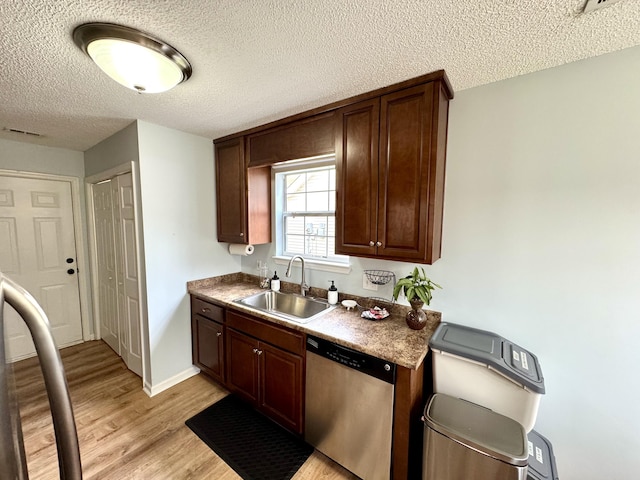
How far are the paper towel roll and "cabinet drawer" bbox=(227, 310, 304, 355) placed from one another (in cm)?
66

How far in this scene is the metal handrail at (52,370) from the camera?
419 millimetres

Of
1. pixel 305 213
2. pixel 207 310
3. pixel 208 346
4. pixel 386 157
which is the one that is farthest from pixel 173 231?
pixel 386 157

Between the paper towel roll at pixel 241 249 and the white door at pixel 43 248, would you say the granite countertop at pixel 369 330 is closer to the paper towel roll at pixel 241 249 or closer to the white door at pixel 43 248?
the paper towel roll at pixel 241 249

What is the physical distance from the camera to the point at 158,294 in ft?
7.55

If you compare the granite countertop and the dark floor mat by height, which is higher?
the granite countertop

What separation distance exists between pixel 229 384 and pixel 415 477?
1.51 metres

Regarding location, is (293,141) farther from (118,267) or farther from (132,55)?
(118,267)

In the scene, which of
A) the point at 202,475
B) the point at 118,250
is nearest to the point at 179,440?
the point at 202,475

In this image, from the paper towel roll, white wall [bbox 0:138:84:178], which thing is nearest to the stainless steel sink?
the paper towel roll

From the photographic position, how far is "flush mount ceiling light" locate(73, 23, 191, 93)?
1.13 m

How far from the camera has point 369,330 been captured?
1657mm

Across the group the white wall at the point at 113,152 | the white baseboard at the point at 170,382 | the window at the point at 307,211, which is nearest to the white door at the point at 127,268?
the white wall at the point at 113,152

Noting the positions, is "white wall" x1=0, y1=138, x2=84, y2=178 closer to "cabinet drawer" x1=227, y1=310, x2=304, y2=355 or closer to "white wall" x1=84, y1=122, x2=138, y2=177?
"white wall" x1=84, y1=122, x2=138, y2=177

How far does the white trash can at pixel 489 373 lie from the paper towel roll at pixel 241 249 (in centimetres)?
180
